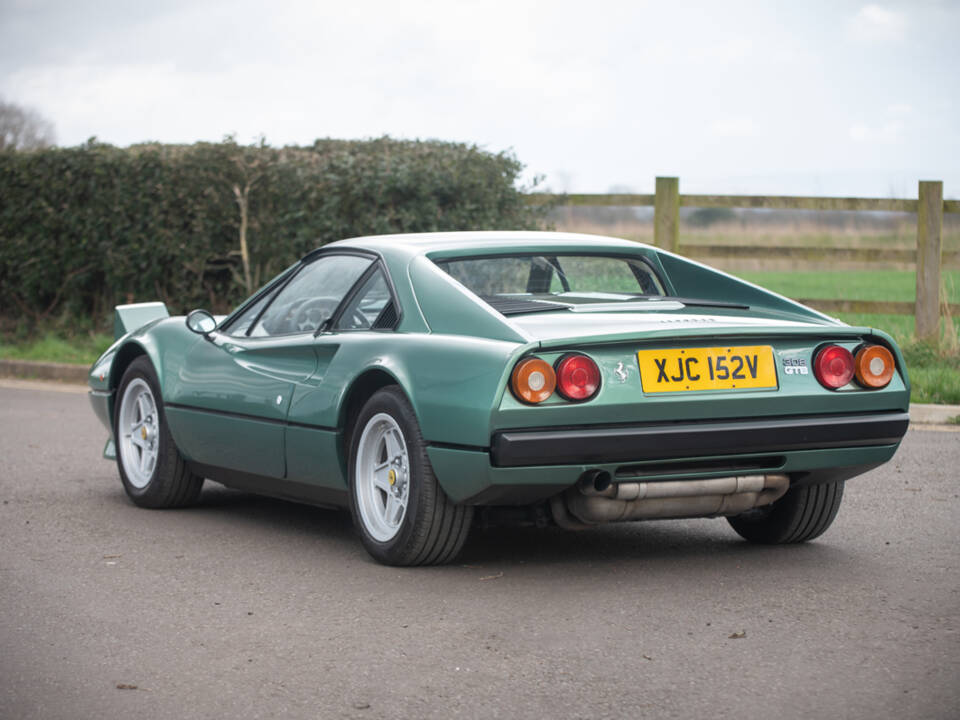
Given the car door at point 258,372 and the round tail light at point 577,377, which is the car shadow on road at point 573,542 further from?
the round tail light at point 577,377

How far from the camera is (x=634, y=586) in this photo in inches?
207

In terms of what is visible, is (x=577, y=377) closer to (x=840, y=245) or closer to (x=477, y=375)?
(x=477, y=375)

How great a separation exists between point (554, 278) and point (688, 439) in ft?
4.23

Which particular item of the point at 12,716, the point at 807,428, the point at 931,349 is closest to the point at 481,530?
the point at 807,428

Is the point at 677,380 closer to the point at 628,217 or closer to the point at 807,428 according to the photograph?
the point at 807,428

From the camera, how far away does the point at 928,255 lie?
13.4 metres

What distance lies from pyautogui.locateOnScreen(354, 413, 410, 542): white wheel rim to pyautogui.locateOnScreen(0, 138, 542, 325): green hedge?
333 inches

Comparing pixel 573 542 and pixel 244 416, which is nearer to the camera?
pixel 573 542

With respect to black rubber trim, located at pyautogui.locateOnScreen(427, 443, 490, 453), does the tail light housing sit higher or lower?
higher

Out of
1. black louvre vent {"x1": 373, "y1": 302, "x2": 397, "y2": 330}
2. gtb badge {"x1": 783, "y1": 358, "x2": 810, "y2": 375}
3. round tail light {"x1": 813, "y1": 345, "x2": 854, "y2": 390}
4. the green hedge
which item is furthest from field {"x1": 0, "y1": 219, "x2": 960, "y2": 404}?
black louvre vent {"x1": 373, "y1": 302, "x2": 397, "y2": 330}

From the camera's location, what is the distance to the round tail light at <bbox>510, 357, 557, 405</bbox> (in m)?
4.95

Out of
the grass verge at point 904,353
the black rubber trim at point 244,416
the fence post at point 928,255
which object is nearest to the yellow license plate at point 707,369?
the black rubber trim at point 244,416

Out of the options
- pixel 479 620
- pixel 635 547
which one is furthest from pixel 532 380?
pixel 635 547

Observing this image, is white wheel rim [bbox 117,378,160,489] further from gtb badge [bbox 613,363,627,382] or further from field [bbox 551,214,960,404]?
field [bbox 551,214,960,404]
